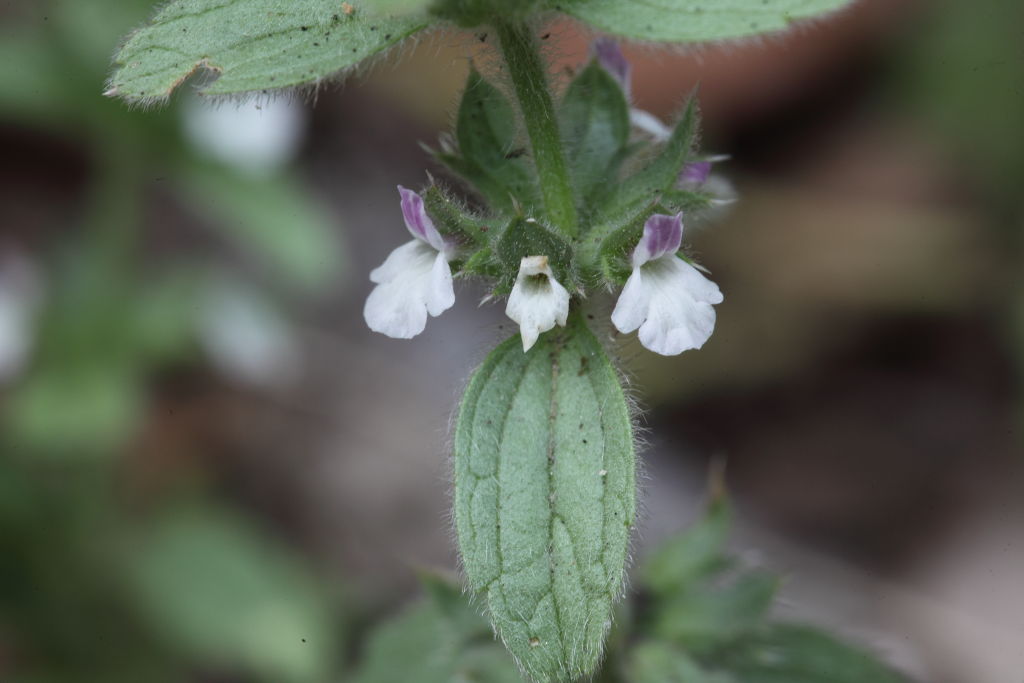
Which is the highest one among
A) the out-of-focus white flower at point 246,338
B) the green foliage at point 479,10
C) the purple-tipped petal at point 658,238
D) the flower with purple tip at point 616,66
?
the out-of-focus white flower at point 246,338

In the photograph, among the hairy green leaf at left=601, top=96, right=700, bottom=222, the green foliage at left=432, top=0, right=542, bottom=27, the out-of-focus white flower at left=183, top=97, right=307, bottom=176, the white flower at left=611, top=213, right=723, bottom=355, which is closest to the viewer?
the green foliage at left=432, top=0, right=542, bottom=27

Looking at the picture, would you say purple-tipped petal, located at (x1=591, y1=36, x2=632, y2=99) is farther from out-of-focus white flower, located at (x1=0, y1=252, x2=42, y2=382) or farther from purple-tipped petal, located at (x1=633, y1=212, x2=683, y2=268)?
out-of-focus white flower, located at (x1=0, y1=252, x2=42, y2=382)

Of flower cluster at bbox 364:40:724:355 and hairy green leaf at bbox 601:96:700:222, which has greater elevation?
hairy green leaf at bbox 601:96:700:222

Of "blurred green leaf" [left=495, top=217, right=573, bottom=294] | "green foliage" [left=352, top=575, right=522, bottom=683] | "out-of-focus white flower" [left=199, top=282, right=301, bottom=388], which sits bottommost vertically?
"green foliage" [left=352, top=575, right=522, bottom=683]

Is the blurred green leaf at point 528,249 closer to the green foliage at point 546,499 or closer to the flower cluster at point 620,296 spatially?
the flower cluster at point 620,296

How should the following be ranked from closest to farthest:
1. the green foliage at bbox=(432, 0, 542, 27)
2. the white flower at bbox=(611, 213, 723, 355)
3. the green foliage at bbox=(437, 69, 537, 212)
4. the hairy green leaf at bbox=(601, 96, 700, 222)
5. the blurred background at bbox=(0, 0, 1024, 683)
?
the green foliage at bbox=(432, 0, 542, 27) → the white flower at bbox=(611, 213, 723, 355) → the hairy green leaf at bbox=(601, 96, 700, 222) → the green foliage at bbox=(437, 69, 537, 212) → the blurred background at bbox=(0, 0, 1024, 683)

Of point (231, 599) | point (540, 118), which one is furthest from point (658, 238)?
point (231, 599)

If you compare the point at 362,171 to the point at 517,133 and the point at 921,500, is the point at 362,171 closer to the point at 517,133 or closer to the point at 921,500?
the point at 921,500

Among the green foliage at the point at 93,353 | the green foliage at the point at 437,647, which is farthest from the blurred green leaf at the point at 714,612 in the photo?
the green foliage at the point at 93,353

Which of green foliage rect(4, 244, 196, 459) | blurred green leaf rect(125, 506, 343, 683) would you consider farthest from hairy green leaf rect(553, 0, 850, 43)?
green foliage rect(4, 244, 196, 459)
